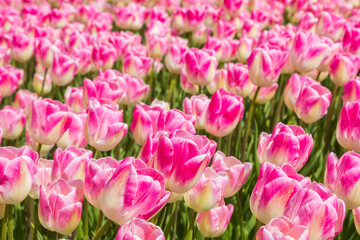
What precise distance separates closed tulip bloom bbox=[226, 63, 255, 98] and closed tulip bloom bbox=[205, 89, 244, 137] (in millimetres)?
508

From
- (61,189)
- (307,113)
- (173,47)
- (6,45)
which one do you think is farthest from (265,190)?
(6,45)

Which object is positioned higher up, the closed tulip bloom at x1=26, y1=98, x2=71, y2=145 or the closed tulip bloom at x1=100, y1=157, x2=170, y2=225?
the closed tulip bloom at x1=100, y1=157, x2=170, y2=225

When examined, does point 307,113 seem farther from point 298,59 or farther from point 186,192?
point 186,192

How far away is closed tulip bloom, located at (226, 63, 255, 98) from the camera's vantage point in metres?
2.33

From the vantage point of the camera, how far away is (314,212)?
1.07m

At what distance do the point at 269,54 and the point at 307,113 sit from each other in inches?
12.5

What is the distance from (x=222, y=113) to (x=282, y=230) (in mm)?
830

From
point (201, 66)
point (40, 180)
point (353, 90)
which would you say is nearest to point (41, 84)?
point (201, 66)

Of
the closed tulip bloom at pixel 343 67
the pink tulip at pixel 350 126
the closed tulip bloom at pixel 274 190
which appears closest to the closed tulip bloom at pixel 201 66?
the closed tulip bloom at pixel 343 67

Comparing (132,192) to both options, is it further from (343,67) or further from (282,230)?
(343,67)

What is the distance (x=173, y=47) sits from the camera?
2.89 m

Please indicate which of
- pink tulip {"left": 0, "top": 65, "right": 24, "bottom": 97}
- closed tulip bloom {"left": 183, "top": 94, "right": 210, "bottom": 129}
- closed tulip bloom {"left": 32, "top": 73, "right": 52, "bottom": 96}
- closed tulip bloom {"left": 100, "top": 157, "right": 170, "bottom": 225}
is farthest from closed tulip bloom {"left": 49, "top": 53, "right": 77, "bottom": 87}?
closed tulip bloom {"left": 100, "top": 157, "right": 170, "bottom": 225}

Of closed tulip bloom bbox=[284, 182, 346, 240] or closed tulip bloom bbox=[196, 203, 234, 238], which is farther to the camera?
closed tulip bloom bbox=[196, 203, 234, 238]

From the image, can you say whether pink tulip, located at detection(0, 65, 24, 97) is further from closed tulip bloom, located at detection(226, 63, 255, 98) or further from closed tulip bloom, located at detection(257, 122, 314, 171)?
closed tulip bloom, located at detection(257, 122, 314, 171)
